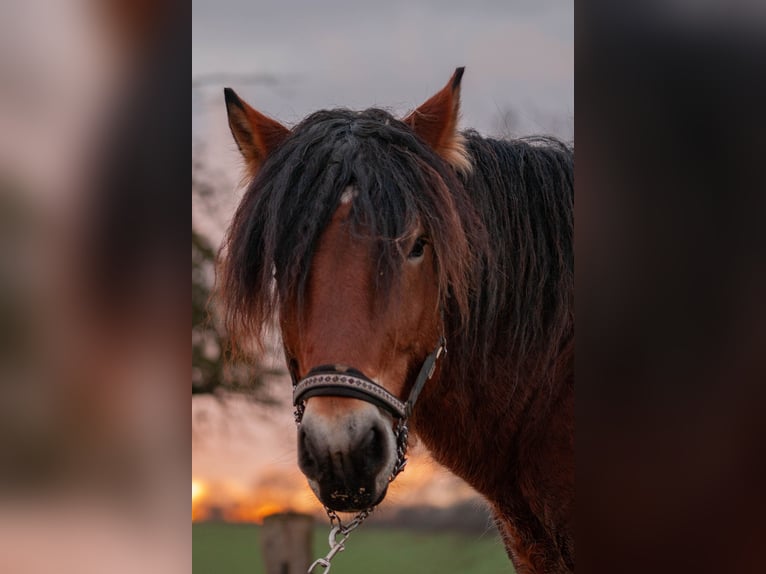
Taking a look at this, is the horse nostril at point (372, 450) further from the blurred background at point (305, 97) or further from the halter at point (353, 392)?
the blurred background at point (305, 97)

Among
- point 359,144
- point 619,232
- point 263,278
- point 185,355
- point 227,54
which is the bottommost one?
point 185,355

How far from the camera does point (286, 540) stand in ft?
10.5

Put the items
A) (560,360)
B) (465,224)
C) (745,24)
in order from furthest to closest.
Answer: (560,360), (465,224), (745,24)

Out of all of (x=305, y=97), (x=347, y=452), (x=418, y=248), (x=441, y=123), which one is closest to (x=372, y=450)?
(x=347, y=452)

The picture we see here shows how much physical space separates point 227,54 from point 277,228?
0.98m

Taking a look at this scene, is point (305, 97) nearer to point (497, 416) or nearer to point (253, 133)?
point (253, 133)

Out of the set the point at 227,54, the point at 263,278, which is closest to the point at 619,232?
the point at 263,278

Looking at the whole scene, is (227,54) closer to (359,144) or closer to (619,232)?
(359,144)

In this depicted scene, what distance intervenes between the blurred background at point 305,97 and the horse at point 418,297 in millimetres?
257

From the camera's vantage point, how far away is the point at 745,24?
6.00 ft

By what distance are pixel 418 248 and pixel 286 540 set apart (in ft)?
4.81

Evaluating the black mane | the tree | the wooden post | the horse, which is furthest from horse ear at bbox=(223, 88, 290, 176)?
the wooden post

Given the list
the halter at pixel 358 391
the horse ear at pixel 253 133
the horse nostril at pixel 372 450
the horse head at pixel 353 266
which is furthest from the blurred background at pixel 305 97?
the horse nostril at pixel 372 450

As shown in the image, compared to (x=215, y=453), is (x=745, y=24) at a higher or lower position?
higher
